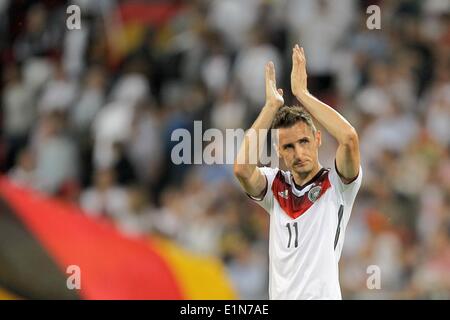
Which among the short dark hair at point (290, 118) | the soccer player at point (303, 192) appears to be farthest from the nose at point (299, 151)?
the short dark hair at point (290, 118)

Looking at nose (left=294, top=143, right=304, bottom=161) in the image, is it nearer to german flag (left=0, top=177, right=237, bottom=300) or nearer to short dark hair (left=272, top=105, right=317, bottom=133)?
short dark hair (left=272, top=105, right=317, bottom=133)

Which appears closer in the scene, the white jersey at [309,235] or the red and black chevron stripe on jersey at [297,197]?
the white jersey at [309,235]

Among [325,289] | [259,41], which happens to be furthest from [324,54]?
[325,289]

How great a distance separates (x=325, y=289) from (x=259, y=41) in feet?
22.8

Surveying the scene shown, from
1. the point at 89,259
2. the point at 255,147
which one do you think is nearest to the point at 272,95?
the point at 255,147

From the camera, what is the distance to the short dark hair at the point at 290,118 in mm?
6641

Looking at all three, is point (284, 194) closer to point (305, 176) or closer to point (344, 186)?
point (305, 176)

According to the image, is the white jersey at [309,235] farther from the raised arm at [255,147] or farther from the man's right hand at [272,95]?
the man's right hand at [272,95]

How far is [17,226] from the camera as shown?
11.3m

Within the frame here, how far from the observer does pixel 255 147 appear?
6500 millimetres

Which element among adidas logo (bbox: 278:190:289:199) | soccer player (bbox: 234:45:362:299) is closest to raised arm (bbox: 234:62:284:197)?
soccer player (bbox: 234:45:362:299)

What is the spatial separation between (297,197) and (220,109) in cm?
610

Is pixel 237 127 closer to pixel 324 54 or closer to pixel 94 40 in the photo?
pixel 324 54

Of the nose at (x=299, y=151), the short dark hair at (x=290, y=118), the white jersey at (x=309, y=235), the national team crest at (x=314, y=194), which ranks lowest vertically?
the white jersey at (x=309, y=235)
